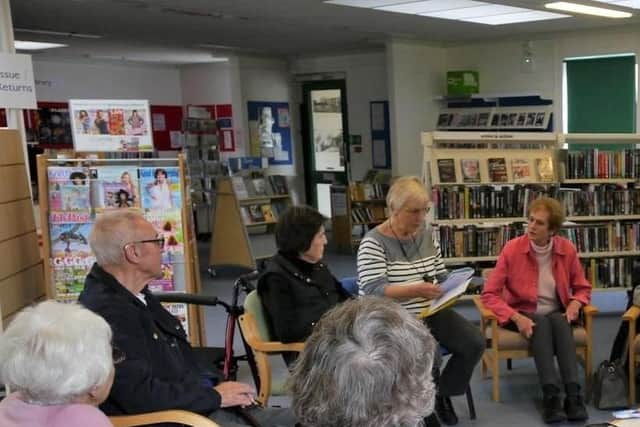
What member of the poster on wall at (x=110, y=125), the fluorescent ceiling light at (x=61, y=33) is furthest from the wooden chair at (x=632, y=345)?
the fluorescent ceiling light at (x=61, y=33)

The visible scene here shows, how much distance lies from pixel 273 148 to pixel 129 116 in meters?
6.54

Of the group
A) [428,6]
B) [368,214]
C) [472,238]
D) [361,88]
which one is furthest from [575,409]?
[361,88]

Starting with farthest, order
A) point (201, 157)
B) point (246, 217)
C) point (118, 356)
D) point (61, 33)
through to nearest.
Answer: point (201, 157), point (246, 217), point (61, 33), point (118, 356)

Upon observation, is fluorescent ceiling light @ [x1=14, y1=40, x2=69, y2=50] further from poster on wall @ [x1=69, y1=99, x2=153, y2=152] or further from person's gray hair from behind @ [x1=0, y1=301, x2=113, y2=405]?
person's gray hair from behind @ [x1=0, y1=301, x2=113, y2=405]

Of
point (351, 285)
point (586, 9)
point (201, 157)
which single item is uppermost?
point (586, 9)

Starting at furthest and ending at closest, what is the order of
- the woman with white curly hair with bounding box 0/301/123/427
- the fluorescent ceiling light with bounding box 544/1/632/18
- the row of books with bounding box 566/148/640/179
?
the fluorescent ceiling light with bounding box 544/1/632/18 < the row of books with bounding box 566/148/640/179 < the woman with white curly hair with bounding box 0/301/123/427

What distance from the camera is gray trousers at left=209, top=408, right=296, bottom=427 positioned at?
2519 millimetres

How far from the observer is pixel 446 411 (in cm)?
365

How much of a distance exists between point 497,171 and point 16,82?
11.1 ft

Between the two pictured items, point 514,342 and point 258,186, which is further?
point 258,186

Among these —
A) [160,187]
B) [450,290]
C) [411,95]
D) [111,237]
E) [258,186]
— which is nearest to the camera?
[111,237]

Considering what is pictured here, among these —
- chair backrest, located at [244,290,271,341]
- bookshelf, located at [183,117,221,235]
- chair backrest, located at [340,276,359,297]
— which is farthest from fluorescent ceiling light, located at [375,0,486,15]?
bookshelf, located at [183,117,221,235]

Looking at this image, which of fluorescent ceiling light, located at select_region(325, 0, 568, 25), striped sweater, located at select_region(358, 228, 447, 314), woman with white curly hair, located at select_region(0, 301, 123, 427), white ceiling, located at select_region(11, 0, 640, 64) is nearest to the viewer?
woman with white curly hair, located at select_region(0, 301, 123, 427)

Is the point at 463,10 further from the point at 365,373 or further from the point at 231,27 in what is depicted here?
the point at 365,373
